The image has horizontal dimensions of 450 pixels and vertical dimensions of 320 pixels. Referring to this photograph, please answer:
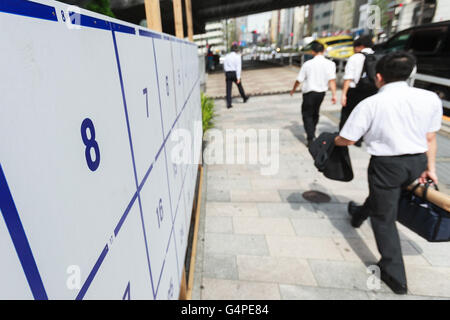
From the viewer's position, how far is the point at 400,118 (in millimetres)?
2113

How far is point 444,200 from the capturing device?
1973 mm

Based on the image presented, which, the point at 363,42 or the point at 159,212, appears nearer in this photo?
the point at 159,212

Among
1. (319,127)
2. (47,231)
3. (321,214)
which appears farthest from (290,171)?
(47,231)

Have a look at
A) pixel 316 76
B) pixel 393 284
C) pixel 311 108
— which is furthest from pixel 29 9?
pixel 311 108

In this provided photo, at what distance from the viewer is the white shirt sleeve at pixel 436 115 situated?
207cm

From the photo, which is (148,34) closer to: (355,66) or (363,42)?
(355,66)

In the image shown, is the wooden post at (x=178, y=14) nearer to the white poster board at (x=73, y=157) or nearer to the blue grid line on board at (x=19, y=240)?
the white poster board at (x=73, y=157)

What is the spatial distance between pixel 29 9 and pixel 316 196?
13.1 feet

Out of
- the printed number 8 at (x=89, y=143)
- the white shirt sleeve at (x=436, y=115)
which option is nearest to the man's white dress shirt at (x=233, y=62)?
the white shirt sleeve at (x=436, y=115)

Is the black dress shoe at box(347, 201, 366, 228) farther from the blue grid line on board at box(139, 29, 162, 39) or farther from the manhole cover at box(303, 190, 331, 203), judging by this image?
the blue grid line on board at box(139, 29, 162, 39)

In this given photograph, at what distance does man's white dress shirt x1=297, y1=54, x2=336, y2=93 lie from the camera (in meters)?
5.21

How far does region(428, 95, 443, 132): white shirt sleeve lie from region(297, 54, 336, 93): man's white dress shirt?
336 cm

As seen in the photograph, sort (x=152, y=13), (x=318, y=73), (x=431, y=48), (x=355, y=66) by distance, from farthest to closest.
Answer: (x=431, y=48), (x=318, y=73), (x=355, y=66), (x=152, y=13)
